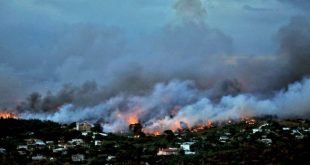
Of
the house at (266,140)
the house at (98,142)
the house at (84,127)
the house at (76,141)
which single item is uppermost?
the house at (84,127)

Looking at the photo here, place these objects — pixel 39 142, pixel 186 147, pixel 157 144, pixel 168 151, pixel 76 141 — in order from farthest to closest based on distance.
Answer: pixel 76 141, pixel 39 142, pixel 157 144, pixel 186 147, pixel 168 151

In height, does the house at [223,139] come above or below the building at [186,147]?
above

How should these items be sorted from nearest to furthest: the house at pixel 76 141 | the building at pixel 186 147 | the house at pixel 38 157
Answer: the house at pixel 38 157
the building at pixel 186 147
the house at pixel 76 141

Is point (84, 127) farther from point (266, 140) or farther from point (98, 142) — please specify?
point (266, 140)

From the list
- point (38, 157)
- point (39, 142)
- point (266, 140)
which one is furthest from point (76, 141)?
point (266, 140)

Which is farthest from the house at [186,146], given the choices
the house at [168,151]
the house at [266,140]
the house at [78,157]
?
the house at [78,157]

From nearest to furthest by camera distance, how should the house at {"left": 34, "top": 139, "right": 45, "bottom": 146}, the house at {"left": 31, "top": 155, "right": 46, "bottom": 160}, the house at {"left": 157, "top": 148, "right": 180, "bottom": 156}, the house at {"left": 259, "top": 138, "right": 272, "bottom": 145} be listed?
the house at {"left": 157, "top": 148, "right": 180, "bottom": 156} → the house at {"left": 31, "top": 155, "right": 46, "bottom": 160} → the house at {"left": 259, "top": 138, "right": 272, "bottom": 145} → the house at {"left": 34, "top": 139, "right": 45, "bottom": 146}

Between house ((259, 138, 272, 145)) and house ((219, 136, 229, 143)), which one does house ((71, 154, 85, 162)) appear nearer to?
house ((219, 136, 229, 143))

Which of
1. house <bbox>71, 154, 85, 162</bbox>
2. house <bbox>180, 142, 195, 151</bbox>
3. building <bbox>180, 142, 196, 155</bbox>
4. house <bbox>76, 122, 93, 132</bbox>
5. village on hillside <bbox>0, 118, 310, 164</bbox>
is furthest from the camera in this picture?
house <bbox>76, 122, 93, 132</bbox>

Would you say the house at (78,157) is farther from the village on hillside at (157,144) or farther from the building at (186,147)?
the building at (186,147)

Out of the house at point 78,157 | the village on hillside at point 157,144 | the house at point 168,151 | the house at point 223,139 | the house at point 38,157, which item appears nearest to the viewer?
the village on hillside at point 157,144

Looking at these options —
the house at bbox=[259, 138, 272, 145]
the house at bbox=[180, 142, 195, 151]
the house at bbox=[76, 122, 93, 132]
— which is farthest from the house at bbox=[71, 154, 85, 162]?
the house at bbox=[76, 122, 93, 132]

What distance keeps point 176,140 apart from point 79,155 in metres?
13.3

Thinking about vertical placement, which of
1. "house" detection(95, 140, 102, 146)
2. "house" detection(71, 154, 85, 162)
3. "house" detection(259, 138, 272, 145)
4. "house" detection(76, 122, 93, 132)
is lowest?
"house" detection(71, 154, 85, 162)
